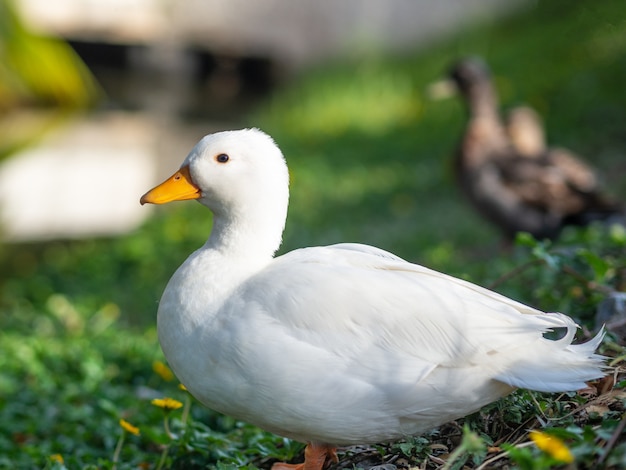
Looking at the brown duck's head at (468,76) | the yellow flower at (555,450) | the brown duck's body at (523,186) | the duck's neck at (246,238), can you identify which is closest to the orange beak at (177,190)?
the duck's neck at (246,238)

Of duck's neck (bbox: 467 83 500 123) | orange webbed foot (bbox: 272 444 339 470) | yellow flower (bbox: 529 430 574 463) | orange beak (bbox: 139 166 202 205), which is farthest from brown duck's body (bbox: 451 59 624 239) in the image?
yellow flower (bbox: 529 430 574 463)

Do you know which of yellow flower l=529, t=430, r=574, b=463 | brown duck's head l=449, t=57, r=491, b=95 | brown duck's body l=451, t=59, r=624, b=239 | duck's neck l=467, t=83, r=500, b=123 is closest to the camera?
yellow flower l=529, t=430, r=574, b=463

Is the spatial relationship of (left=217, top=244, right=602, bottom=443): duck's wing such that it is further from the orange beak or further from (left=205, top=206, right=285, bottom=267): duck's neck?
the orange beak

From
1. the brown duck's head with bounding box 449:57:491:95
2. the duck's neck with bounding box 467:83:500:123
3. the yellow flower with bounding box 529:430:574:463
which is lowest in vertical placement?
the yellow flower with bounding box 529:430:574:463

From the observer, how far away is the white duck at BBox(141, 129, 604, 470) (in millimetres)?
2363

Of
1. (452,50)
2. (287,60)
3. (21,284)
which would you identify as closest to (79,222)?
(21,284)

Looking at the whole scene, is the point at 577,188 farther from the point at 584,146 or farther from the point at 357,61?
the point at 357,61

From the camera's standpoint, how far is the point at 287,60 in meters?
18.9

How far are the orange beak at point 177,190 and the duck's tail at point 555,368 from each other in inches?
39.3

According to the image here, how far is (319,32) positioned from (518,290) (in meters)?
15.5

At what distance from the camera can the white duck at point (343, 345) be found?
93.0 inches

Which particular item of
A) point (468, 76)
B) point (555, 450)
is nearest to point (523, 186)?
point (468, 76)

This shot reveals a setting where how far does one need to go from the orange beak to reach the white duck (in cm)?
6

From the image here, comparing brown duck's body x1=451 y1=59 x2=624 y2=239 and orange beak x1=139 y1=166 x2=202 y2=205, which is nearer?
orange beak x1=139 y1=166 x2=202 y2=205
